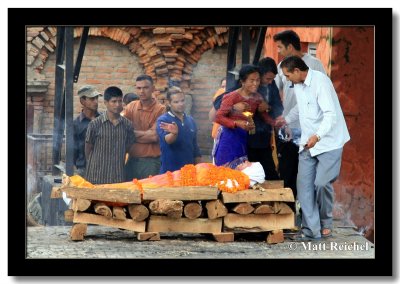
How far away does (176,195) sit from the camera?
189 feet

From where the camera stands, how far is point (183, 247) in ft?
189

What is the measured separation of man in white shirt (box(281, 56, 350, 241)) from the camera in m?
57.6

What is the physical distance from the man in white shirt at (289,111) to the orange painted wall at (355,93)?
87 mm

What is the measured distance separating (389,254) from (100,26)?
9.14 feet

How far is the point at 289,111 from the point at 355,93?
53cm

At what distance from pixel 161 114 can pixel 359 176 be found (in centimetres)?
157

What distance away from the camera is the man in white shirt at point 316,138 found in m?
57.6

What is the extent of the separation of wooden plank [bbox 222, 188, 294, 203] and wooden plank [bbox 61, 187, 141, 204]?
27.1 inches

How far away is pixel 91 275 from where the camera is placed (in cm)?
5744

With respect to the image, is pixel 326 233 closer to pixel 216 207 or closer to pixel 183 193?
pixel 216 207

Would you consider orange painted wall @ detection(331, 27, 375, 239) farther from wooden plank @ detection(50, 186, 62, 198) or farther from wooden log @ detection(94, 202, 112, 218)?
wooden plank @ detection(50, 186, 62, 198)

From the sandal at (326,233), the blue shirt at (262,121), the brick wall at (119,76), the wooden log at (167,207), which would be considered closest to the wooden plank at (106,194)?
the wooden log at (167,207)

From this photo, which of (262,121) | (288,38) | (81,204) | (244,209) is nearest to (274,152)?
(262,121)

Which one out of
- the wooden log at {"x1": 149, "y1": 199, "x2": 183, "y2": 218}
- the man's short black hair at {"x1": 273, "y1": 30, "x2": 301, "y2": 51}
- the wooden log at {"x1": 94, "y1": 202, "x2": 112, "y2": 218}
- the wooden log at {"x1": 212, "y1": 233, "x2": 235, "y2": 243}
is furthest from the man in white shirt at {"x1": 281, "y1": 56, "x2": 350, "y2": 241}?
the wooden log at {"x1": 94, "y1": 202, "x2": 112, "y2": 218}
